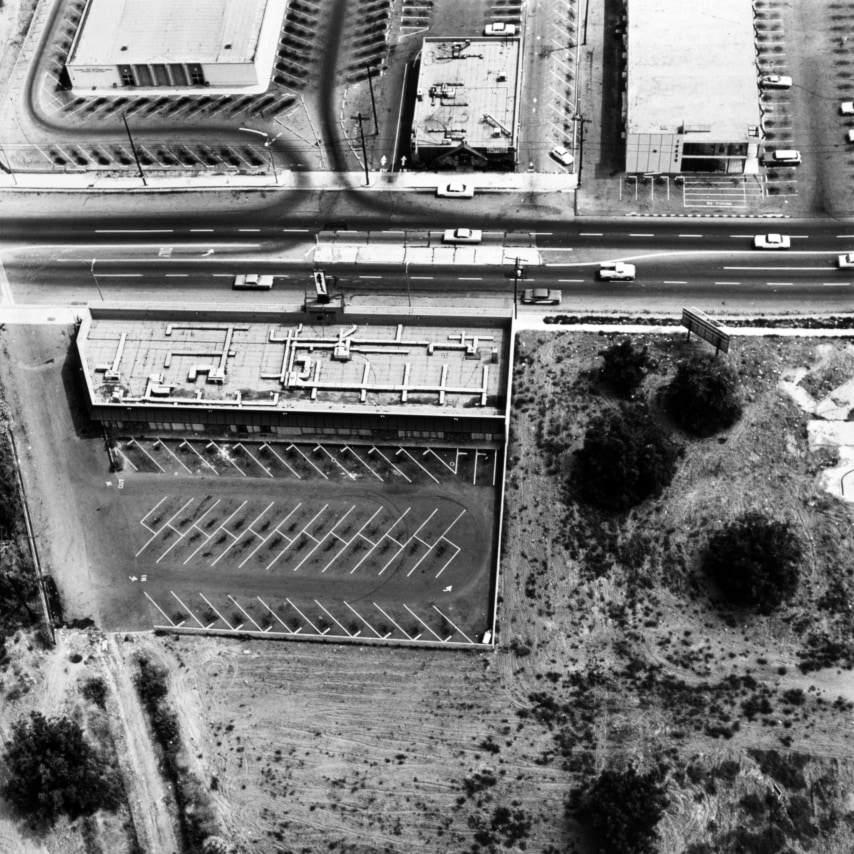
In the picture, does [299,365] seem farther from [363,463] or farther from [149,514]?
[149,514]

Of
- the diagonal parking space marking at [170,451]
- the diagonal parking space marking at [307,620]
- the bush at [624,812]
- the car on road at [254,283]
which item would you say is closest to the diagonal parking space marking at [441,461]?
the diagonal parking space marking at [307,620]

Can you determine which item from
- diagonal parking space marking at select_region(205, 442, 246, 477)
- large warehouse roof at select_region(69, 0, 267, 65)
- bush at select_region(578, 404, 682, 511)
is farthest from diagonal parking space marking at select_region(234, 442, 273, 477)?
large warehouse roof at select_region(69, 0, 267, 65)

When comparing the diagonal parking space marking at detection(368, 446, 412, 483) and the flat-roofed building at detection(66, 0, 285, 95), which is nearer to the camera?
the diagonal parking space marking at detection(368, 446, 412, 483)

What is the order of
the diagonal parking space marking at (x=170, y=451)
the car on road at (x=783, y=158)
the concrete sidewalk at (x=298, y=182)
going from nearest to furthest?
1. the diagonal parking space marking at (x=170, y=451)
2. the car on road at (x=783, y=158)
3. the concrete sidewalk at (x=298, y=182)

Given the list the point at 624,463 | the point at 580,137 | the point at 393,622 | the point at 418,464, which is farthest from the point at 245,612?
the point at 580,137

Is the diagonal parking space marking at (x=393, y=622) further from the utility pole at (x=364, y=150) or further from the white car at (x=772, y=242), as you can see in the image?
the white car at (x=772, y=242)

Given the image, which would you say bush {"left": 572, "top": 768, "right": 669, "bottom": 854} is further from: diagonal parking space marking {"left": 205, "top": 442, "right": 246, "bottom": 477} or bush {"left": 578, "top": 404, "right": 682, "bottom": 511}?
diagonal parking space marking {"left": 205, "top": 442, "right": 246, "bottom": 477}
